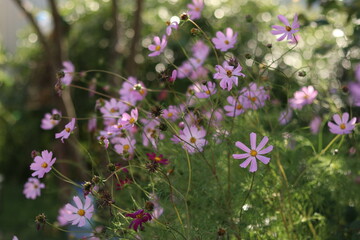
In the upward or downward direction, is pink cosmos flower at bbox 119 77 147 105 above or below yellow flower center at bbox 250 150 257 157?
above

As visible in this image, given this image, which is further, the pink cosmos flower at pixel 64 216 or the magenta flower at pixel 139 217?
the pink cosmos flower at pixel 64 216

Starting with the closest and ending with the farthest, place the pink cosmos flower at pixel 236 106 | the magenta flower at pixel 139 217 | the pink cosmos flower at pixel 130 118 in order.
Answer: the magenta flower at pixel 139 217, the pink cosmos flower at pixel 130 118, the pink cosmos flower at pixel 236 106

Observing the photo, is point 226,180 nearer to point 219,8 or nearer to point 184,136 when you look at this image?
point 184,136

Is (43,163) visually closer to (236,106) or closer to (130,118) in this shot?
(130,118)

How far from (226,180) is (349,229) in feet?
0.92

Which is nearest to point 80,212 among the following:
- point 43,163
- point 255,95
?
point 43,163

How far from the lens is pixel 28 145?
384 cm

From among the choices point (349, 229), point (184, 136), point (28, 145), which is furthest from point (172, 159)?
point (28, 145)

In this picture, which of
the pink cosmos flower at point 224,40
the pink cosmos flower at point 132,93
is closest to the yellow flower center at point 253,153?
the pink cosmos flower at point 224,40

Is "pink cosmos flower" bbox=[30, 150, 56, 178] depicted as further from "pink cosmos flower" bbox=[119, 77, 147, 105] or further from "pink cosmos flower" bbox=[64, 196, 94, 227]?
"pink cosmos flower" bbox=[119, 77, 147, 105]

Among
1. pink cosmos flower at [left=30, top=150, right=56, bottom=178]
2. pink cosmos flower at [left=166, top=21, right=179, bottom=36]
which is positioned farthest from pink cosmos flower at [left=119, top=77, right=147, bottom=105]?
pink cosmos flower at [left=30, top=150, right=56, bottom=178]

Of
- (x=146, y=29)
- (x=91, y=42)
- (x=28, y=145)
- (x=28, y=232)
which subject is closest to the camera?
(x=28, y=232)

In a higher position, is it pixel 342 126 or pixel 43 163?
pixel 43 163

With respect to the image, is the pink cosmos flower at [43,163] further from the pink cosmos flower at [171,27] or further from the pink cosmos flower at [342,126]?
the pink cosmos flower at [342,126]
